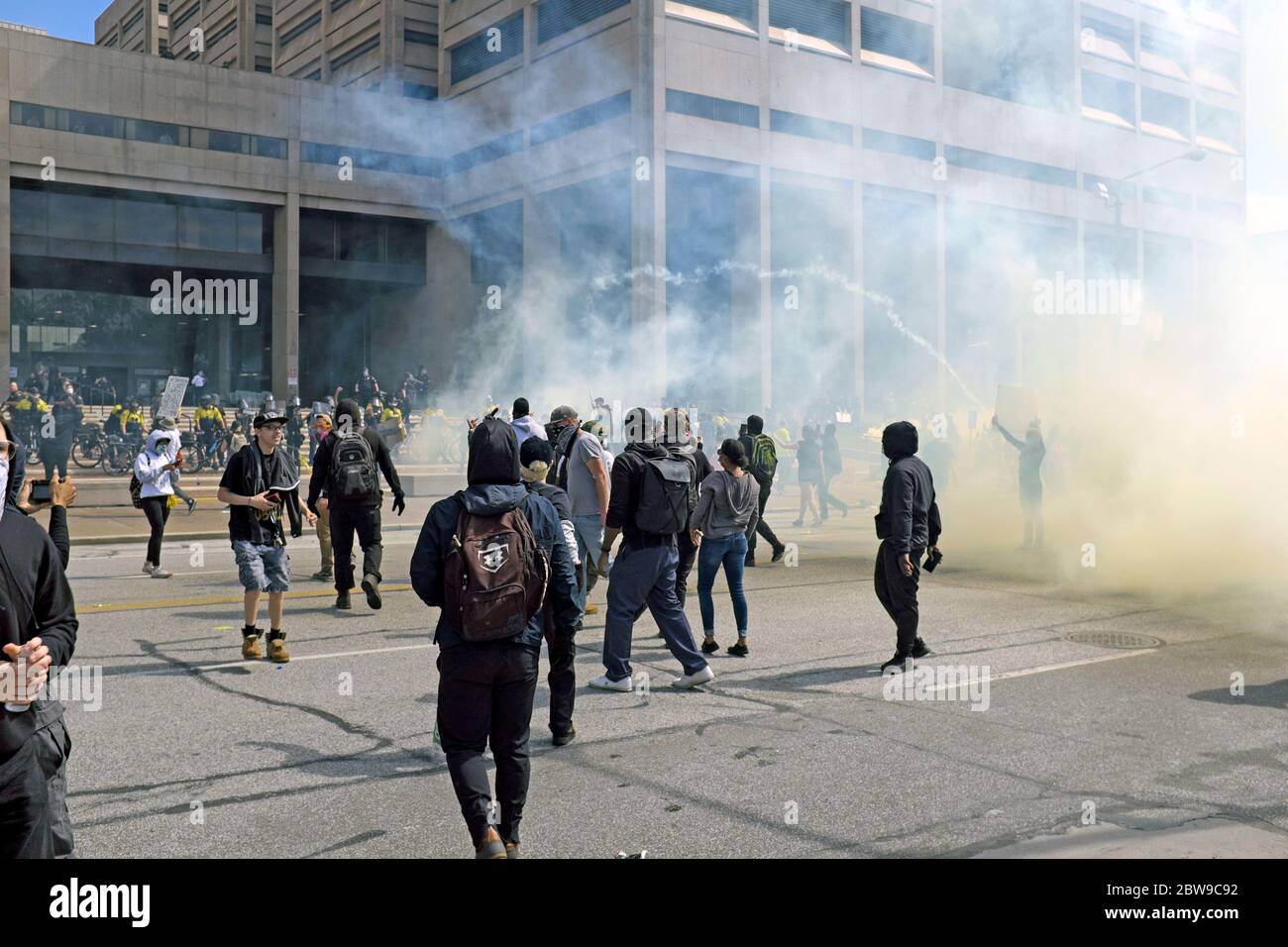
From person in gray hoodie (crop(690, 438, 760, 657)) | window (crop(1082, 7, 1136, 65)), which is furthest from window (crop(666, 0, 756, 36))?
person in gray hoodie (crop(690, 438, 760, 657))

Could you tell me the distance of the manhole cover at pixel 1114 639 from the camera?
317 inches

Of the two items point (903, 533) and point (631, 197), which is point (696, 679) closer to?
point (903, 533)

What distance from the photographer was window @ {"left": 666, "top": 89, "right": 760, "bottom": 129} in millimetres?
36531

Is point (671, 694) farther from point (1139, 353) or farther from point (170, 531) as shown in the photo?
point (1139, 353)

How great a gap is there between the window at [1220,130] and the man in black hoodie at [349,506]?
16.6m

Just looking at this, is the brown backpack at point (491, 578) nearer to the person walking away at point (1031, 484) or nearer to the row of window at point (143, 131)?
the person walking away at point (1031, 484)

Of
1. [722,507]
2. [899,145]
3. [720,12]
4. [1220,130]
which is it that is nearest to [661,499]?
[722,507]

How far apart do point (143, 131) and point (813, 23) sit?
23621 mm

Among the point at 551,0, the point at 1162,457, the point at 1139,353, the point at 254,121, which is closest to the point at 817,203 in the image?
the point at 551,0

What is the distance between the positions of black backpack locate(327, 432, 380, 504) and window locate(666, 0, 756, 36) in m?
30.3

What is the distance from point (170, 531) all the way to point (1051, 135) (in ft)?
116

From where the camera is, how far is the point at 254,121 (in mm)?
41812

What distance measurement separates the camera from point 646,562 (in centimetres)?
660

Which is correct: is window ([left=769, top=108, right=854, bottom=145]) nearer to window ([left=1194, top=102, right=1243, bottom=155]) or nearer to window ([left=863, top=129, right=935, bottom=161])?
window ([left=863, top=129, right=935, bottom=161])
